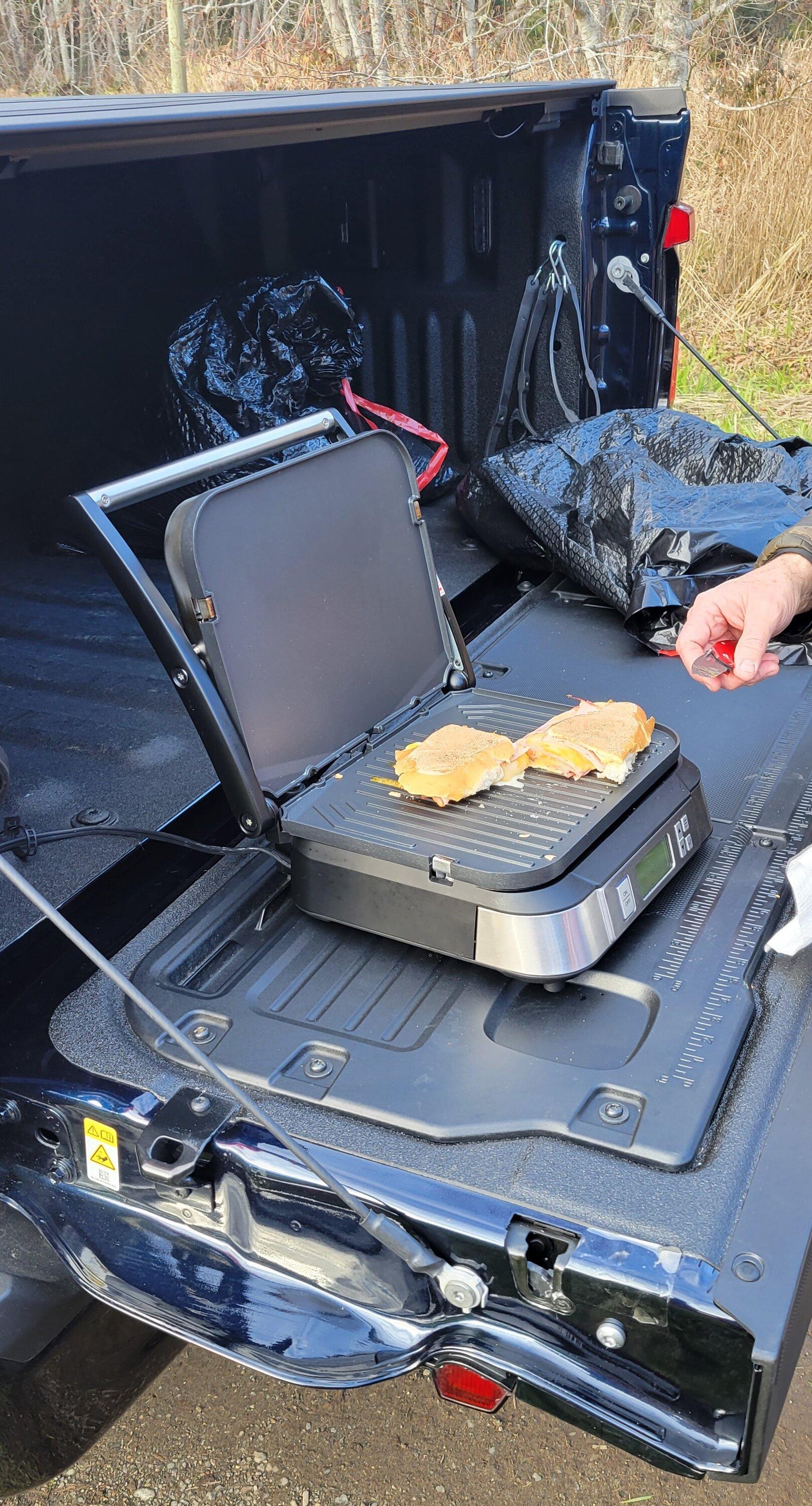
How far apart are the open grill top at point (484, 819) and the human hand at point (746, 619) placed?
134 millimetres

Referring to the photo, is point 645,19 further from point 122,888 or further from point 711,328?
point 122,888

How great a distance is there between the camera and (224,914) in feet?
5.35

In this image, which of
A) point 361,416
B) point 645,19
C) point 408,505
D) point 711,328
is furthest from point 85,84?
point 408,505

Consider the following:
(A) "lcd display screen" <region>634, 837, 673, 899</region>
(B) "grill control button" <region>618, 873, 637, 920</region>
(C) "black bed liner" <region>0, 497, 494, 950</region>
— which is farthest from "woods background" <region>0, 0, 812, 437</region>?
(B) "grill control button" <region>618, 873, 637, 920</region>

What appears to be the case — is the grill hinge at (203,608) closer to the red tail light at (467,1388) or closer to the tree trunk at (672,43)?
the red tail light at (467,1388)

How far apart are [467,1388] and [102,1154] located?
0.46 meters

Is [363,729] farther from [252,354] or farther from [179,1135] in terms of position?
[252,354]

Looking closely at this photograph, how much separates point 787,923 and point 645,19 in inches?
389

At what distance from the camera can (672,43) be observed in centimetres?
793

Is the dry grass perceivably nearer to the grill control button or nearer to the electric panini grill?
the electric panini grill

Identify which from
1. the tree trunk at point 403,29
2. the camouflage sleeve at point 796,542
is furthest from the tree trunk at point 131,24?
the camouflage sleeve at point 796,542

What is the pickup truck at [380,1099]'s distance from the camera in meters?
1.11

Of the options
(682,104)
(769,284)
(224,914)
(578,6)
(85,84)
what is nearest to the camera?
(224,914)

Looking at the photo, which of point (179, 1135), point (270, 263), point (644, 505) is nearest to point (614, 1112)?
point (179, 1135)
